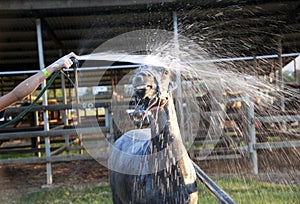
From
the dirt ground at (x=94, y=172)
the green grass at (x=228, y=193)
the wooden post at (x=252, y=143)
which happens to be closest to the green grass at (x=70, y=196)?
the green grass at (x=228, y=193)

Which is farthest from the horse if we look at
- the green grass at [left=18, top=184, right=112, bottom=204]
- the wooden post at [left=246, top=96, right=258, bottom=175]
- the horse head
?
the wooden post at [left=246, top=96, right=258, bottom=175]

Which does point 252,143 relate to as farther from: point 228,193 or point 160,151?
point 160,151

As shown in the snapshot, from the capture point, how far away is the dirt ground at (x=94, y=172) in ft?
19.7

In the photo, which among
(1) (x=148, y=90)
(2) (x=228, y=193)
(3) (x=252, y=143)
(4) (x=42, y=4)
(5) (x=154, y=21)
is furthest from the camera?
(5) (x=154, y=21)

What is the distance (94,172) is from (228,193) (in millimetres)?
3049

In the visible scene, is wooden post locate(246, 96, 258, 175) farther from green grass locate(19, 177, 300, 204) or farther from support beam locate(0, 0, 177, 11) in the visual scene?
support beam locate(0, 0, 177, 11)

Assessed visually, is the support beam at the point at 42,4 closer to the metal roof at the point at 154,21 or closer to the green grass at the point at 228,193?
the metal roof at the point at 154,21

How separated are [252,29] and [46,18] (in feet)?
13.4

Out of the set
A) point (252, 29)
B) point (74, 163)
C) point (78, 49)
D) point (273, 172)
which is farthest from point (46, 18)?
point (273, 172)

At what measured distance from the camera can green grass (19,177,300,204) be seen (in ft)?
14.9

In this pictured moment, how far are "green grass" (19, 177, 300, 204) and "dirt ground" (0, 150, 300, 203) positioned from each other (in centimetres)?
33

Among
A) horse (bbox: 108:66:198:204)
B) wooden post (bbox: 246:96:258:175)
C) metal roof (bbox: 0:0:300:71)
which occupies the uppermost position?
metal roof (bbox: 0:0:300:71)

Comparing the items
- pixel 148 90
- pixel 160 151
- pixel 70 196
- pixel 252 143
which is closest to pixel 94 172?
pixel 70 196

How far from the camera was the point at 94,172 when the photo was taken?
702 cm
